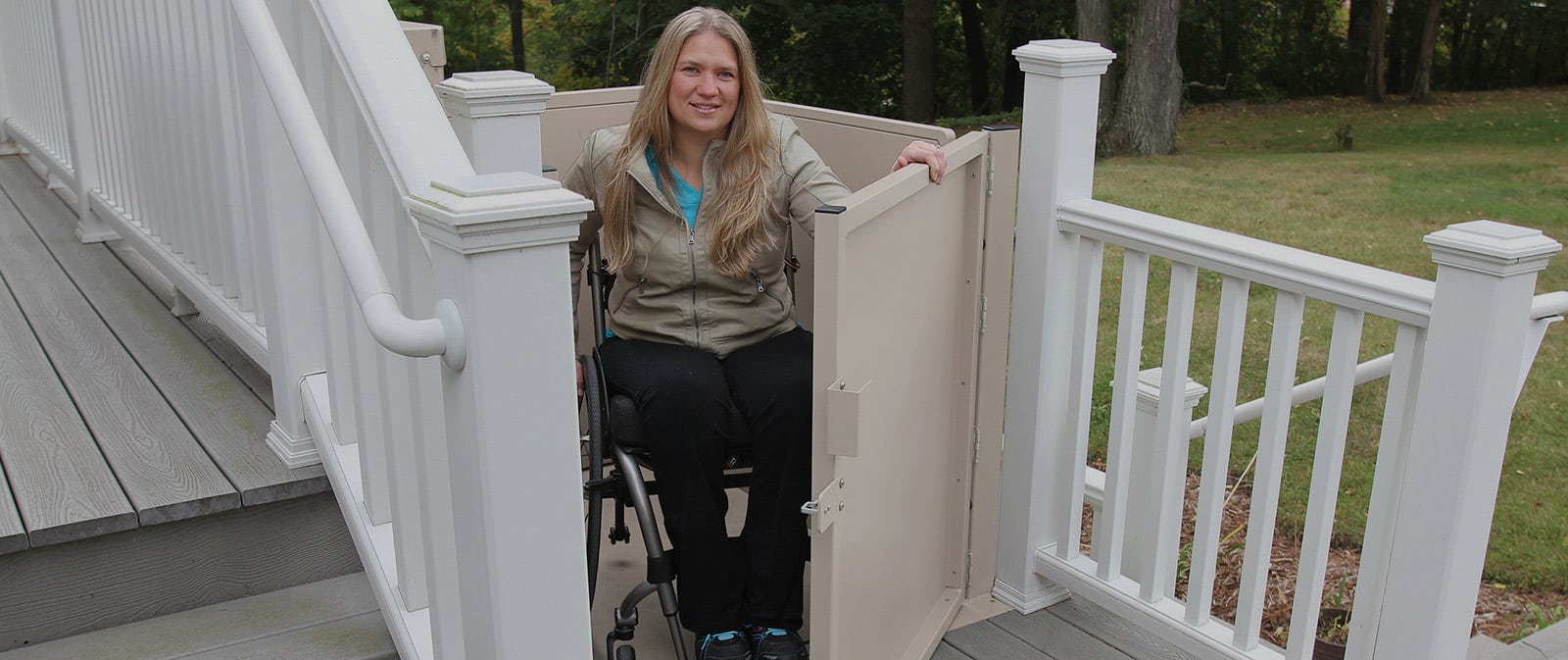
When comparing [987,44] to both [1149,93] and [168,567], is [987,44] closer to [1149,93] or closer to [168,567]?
[1149,93]

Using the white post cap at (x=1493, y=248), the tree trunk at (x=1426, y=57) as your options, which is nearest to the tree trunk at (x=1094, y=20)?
the tree trunk at (x=1426, y=57)

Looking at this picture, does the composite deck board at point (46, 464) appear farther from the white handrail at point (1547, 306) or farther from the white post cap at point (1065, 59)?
the white handrail at point (1547, 306)

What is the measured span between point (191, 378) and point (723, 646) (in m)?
1.23

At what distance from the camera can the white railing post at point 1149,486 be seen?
2508 millimetres

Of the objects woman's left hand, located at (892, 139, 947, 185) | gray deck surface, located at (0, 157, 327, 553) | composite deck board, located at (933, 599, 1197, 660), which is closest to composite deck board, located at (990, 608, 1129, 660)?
composite deck board, located at (933, 599, 1197, 660)

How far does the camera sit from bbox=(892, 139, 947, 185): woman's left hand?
91.7 inches

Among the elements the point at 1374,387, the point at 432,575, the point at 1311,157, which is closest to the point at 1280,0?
the point at 1311,157

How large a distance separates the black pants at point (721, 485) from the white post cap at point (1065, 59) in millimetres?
769

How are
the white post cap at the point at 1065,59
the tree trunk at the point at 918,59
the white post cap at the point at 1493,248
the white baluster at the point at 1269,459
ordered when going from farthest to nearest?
the tree trunk at the point at 918,59 < the white post cap at the point at 1065,59 < the white baluster at the point at 1269,459 < the white post cap at the point at 1493,248

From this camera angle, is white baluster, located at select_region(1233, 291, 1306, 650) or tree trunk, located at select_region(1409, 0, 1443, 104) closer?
white baluster, located at select_region(1233, 291, 1306, 650)

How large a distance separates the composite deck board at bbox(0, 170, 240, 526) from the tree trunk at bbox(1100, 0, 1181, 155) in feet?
33.5

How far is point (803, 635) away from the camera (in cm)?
264

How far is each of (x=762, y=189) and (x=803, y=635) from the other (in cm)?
91

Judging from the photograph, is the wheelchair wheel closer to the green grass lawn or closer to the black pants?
the black pants
